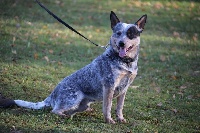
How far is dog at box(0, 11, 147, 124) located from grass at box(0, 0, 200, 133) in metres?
0.24

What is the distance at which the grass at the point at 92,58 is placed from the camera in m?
6.36

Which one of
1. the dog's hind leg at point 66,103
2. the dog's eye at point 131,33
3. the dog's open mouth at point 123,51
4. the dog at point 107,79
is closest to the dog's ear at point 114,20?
the dog at point 107,79

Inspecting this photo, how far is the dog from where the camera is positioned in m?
6.06

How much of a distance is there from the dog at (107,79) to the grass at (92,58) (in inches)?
9.5

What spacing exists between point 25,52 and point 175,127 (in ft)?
18.3

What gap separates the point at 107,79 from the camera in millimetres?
6129

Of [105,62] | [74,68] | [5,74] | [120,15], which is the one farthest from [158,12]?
[105,62]

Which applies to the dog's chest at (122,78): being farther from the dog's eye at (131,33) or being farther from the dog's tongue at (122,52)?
the dog's eye at (131,33)

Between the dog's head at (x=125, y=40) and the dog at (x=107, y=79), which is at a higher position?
the dog's head at (x=125, y=40)

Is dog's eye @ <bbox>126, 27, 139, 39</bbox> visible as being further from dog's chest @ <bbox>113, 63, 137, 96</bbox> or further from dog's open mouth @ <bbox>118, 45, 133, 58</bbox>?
dog's chest @ <bbox>113, 63, 137, 96</bbox>

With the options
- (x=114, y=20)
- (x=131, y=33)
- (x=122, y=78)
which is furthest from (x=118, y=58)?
(x=114, y=20)

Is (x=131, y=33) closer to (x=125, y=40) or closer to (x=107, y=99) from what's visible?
(x=125, y=40)

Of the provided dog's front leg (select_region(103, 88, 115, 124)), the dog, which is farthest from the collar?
dog's front leg (select_region(103, 88, 115, 124))

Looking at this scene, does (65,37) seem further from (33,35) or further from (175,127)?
(175,127)
